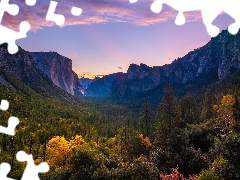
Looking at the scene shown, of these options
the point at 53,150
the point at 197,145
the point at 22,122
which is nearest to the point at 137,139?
the point at 197,145

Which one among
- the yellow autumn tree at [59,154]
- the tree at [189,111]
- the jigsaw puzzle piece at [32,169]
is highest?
the tree at [189,111]

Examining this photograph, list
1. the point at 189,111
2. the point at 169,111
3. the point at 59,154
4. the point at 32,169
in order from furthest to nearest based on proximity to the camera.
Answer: the point at 189,111 < the point at 169,111 < the point at 59,154 < the point at 32,169

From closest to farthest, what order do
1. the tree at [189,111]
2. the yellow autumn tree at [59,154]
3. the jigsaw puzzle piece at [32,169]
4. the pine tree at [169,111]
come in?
the jigsaw puzzle piece at [32,169]
the yellow autumn tree at [59,154]
the pine tree at [169,111]
the tree at [189,111]

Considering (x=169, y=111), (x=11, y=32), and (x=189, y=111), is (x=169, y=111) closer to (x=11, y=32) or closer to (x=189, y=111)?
(x=189, y=111)

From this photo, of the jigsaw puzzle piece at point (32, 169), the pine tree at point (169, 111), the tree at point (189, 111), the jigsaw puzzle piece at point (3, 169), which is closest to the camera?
the jigsaw puzzle piece at point (3, 169)

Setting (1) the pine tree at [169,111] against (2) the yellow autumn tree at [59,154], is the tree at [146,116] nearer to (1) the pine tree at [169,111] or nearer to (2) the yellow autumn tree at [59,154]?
(1) the pine tree at [169,111]

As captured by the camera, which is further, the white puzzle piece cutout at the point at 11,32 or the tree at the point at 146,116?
the tree at the point at 146,116

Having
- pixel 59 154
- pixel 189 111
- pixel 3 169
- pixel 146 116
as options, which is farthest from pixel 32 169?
pixel 189 111

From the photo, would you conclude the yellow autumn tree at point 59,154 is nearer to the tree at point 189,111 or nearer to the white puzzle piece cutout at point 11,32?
the tree at point 189,111

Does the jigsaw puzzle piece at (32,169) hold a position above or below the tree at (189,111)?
below

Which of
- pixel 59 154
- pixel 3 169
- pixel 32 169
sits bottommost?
pixel 59 154

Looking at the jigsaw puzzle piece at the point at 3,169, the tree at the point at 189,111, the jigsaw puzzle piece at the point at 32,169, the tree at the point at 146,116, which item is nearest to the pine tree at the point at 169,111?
the tree at the point at 189,111

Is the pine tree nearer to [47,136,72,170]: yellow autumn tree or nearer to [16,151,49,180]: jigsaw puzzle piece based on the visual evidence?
[47,136,72,170]: yellow autumn tree

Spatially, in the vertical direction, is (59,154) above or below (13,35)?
below
